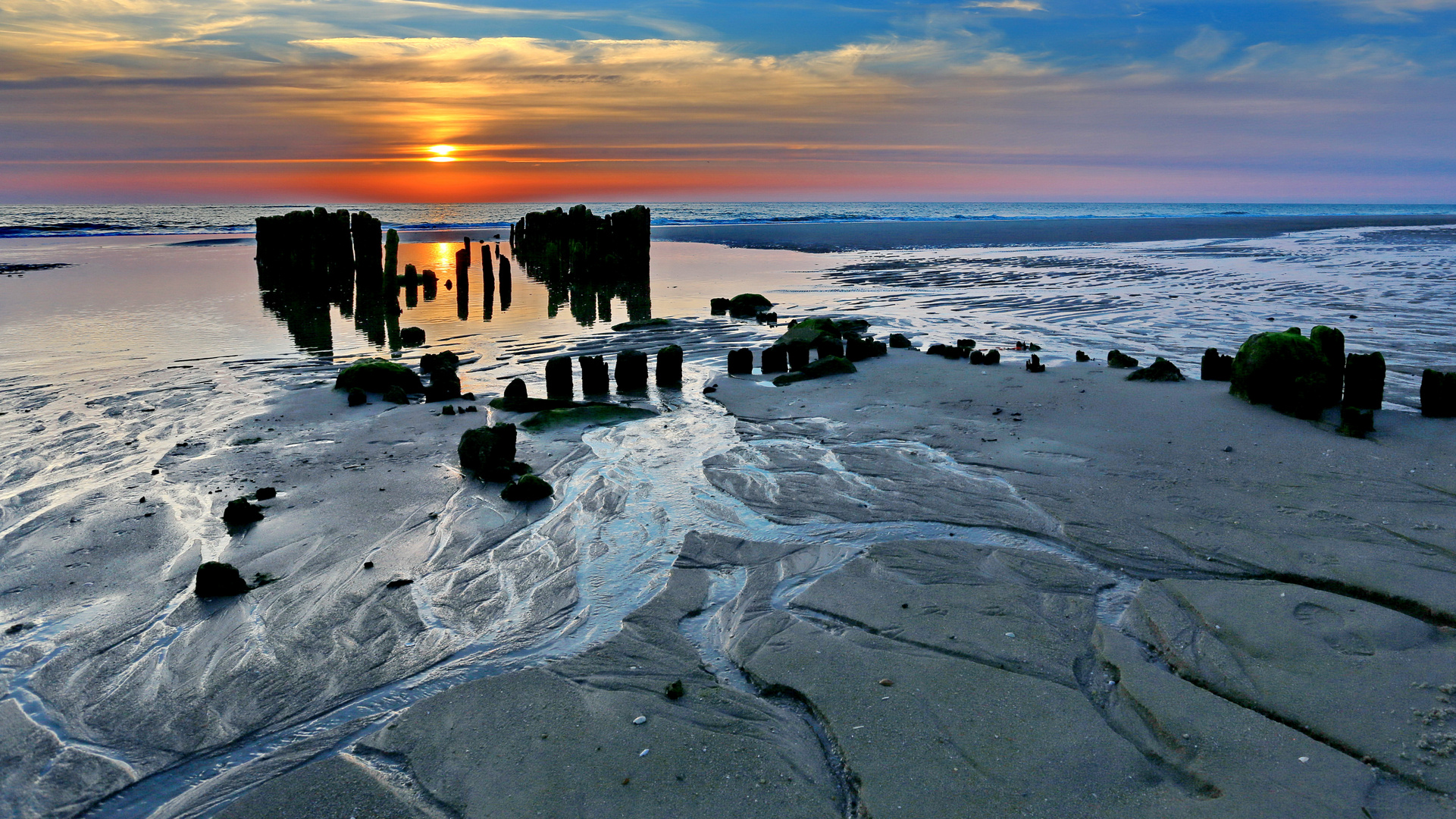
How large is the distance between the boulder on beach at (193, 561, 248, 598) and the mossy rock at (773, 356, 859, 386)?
7.57 meters

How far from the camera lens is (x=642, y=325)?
18.5 metres

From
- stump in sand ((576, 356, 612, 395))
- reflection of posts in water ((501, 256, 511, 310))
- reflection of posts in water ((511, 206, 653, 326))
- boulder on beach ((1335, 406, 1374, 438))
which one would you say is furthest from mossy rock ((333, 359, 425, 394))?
reflection of posts in water ((511, 206, 653, 326))

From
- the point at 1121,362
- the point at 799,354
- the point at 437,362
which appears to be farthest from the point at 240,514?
the point at 1121,362

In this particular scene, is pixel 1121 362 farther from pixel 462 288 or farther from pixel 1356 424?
pixel 462 288

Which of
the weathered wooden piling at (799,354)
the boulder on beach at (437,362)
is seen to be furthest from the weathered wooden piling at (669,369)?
the boulder on beach at (437,362)

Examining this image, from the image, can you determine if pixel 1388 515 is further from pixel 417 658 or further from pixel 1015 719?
pixel 417 658

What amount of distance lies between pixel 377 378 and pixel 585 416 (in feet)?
11.4

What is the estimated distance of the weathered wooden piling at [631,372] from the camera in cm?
1164

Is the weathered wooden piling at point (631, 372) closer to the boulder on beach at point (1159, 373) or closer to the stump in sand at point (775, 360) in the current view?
the stump in sand at point (775, 360)

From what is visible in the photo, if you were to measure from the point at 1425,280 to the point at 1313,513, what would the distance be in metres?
21.3

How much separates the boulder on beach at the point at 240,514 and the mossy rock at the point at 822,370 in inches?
271

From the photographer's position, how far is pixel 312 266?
2864 cm

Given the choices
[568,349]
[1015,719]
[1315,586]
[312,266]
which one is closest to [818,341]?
[568,349]

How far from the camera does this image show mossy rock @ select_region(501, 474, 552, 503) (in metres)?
7.30
